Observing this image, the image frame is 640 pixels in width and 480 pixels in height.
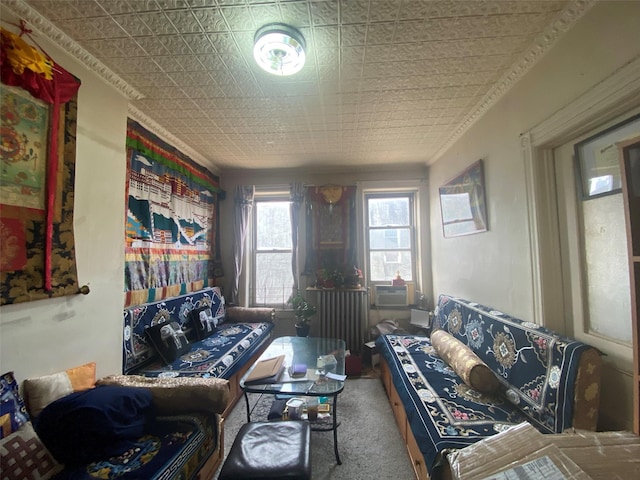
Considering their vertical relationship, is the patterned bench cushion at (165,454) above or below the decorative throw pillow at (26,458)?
below

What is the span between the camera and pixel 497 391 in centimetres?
174

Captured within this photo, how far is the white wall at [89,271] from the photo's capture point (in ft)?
4.38

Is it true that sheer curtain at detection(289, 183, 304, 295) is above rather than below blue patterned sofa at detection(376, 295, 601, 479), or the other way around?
above

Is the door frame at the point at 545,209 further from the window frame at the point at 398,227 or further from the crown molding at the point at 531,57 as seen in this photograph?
the window frame at the point at 398,227

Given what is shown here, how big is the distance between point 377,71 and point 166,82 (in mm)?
1511

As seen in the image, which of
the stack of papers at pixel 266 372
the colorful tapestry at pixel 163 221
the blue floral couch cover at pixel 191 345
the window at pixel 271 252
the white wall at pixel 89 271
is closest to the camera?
the white wall at pixel 89 271

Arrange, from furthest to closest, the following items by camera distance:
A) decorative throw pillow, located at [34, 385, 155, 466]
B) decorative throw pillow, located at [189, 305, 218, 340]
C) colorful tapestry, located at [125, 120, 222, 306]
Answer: decorative throw pillow, located at [189, 305, 218, 340] → colorful tapestry, located at [125, 120, 222, 306] → decorative throw pillow, located at [34, 385, 155, 466]

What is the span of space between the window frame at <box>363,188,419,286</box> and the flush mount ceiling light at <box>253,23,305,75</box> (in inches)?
97.0

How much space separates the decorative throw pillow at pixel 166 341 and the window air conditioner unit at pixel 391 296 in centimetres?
247

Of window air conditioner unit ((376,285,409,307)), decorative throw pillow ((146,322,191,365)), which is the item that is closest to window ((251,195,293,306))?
window air conditioner unit ((376,285,409,307))

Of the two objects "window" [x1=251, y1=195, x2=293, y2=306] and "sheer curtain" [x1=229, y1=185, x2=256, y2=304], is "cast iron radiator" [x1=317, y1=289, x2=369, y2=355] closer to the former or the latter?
"window" [x1=251, y1=195, x2=293, y2=306]

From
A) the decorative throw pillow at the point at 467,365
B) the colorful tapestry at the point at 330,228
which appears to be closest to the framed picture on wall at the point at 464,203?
the decorative throw pillow at the point at 467,365

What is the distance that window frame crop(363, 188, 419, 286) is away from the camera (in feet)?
12.7

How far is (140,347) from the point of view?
217 centimetres
